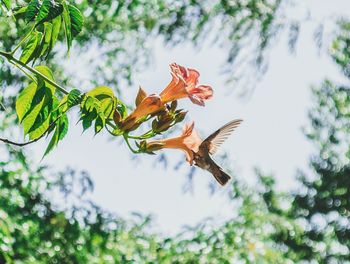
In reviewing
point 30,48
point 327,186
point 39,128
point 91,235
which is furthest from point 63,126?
point 327,186

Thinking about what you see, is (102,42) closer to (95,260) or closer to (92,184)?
(92,184)

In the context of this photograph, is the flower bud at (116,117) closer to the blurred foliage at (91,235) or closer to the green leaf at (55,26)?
the green leaf at (55,26)

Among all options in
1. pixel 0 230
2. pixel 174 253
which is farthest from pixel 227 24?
pixel 0 230

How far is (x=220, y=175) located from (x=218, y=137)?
0.38 feet

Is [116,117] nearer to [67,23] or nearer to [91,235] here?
[67,23]

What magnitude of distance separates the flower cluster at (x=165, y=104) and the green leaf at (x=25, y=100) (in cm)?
17

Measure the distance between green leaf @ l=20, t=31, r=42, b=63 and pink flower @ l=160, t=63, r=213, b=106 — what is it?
27cm

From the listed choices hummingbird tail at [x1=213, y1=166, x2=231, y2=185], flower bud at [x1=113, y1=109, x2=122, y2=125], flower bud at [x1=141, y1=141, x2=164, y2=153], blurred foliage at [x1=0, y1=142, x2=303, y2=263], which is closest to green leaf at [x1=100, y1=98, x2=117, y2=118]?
flower bud at [x1=113, y1=109, x2=122, y2=125]

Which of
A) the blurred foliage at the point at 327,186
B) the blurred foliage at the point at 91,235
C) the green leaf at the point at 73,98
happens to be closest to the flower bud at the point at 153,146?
the green leaf at the point at 73,98

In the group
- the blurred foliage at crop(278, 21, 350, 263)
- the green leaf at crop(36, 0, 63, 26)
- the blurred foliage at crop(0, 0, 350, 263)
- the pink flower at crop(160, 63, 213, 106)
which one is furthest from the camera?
the blurred foliage at crop(278, 21, 350, 263)

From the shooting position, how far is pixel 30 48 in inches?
49.5

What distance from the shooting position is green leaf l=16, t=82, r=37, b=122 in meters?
1.25

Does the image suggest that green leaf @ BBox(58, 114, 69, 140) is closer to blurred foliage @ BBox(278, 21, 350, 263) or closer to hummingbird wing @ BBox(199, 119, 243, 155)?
hummingbird wing @ BBox(199, 119, 243, 155)

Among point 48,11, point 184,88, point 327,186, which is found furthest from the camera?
point 327,186
